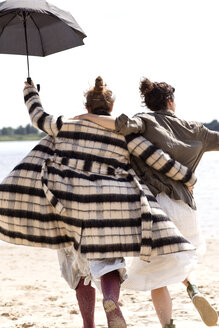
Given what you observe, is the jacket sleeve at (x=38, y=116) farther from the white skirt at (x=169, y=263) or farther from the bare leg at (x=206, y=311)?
the bare leg at (x=206, y=311)

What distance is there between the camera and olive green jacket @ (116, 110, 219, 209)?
4.77 m

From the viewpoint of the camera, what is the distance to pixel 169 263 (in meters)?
4.74

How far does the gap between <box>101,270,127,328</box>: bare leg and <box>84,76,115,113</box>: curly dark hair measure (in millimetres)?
1075

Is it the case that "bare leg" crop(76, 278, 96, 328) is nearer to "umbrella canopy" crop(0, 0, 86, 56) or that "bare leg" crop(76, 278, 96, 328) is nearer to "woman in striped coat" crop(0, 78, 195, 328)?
"woman in striped coat" crop(0, 78, 195, 328)

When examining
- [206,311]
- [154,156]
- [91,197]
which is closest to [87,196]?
[91,197]

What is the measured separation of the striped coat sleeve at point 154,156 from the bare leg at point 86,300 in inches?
36.4

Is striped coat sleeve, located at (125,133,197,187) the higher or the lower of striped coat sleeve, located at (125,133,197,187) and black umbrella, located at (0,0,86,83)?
the lower

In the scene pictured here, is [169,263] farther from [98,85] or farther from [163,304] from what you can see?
[98,85]

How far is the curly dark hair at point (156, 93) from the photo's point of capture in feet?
16.2

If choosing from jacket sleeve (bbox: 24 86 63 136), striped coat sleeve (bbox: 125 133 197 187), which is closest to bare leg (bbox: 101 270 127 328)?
striped coat sleeve (bbox: 125 133 197 187)

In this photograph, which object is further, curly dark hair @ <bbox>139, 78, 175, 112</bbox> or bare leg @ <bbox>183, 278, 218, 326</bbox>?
curly dark hair @ <bbox>139, 78, 175, 112</bbox>

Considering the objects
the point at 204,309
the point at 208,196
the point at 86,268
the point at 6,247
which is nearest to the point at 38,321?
the point at 86,268

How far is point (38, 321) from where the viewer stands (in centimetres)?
614

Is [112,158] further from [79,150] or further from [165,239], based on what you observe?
[165,239]
